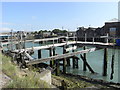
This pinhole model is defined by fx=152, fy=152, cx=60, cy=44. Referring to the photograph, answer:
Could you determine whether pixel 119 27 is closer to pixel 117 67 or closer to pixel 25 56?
pixel 117 67

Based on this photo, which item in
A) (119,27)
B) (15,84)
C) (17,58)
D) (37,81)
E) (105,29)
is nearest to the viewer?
(15,84)

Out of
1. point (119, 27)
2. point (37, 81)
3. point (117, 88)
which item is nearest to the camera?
point (37, 81)

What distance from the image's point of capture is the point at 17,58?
424 inches

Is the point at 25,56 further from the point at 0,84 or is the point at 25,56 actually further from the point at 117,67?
the point at 117,67

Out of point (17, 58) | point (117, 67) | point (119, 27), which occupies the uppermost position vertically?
point (119, 27)

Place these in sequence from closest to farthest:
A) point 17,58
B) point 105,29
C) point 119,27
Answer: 1. point 17,58
2. point 119,27
3. point 105,29

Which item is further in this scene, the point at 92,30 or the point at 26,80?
the point at 92,30

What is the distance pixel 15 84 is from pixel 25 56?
661 centimetres

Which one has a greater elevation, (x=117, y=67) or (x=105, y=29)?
(x=105, y=29)

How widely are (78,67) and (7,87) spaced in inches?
509

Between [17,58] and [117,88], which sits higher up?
[17,58]

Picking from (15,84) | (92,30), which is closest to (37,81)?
(15,84)

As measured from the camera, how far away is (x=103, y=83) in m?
10.1

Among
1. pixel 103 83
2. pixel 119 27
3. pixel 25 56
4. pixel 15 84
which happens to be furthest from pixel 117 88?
pixel 119 27
